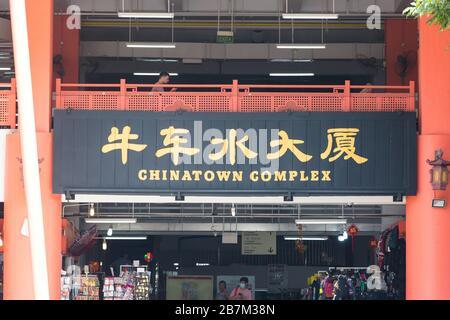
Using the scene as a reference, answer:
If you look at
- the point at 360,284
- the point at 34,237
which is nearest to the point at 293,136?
the point at 360,284

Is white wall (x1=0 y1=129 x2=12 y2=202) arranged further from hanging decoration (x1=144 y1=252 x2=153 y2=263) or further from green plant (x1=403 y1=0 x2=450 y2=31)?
hanging decoration (x1=144 y1=252 x2=153 y2=263)

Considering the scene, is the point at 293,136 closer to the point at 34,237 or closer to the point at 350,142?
the point at 350,142

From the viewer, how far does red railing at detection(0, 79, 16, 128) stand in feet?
67.7

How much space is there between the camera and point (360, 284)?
2517 cm

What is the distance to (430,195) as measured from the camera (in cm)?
1995

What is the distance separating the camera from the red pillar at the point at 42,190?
19.8 metres

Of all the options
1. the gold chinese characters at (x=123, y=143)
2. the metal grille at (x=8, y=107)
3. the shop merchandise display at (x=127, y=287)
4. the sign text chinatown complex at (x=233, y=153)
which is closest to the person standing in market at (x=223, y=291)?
the shop merchandise display at (x=127, y=287)

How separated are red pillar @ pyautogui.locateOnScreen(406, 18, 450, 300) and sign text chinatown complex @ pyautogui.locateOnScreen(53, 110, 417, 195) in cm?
31

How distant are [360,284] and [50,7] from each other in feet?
31.6

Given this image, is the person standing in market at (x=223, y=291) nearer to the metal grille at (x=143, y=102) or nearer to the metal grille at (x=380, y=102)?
the metal grille at (x=143, y=102)

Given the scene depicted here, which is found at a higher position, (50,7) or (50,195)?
(50,7)

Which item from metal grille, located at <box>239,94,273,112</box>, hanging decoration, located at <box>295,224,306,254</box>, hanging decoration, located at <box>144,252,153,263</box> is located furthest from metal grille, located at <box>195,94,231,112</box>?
hanging decoration, located at <box>144,252,153,263</box>

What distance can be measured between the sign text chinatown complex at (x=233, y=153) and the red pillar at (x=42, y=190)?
27 centimetres

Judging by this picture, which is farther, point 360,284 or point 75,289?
point 360,284
